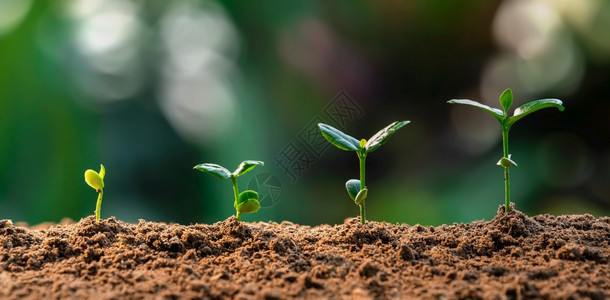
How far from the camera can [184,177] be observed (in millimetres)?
2785

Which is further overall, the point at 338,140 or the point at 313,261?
the point at 338,140

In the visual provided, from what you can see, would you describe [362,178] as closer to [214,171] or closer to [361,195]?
[361,195]

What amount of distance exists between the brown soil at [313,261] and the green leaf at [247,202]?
47 millimetres

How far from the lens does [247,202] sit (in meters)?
1.32

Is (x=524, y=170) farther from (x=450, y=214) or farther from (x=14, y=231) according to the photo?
(x=14, y=231)

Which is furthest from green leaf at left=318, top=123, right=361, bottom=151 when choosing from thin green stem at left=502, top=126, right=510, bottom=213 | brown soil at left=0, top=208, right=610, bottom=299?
thin green stem at left=502, top=126, right=510, bottom=213

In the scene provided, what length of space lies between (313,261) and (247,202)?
10.1 inches

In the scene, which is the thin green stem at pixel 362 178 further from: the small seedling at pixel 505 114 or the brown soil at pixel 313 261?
the small seedling at pixel 505 114

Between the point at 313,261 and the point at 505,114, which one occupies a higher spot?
the point at 505,114

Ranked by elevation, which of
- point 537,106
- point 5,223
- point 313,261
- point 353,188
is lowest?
point 313,261

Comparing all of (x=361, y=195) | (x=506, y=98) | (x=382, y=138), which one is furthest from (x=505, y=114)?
(x=361, y=195)

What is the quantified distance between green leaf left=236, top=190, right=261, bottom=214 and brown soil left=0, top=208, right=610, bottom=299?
0.05m

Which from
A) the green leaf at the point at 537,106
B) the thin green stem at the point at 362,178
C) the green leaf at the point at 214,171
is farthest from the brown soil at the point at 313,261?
the green leaf at the point at 537,106

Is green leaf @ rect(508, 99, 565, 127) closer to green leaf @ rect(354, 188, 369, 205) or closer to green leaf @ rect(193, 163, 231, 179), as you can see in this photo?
green leaf @ rect(354, 188, 369, 205)
